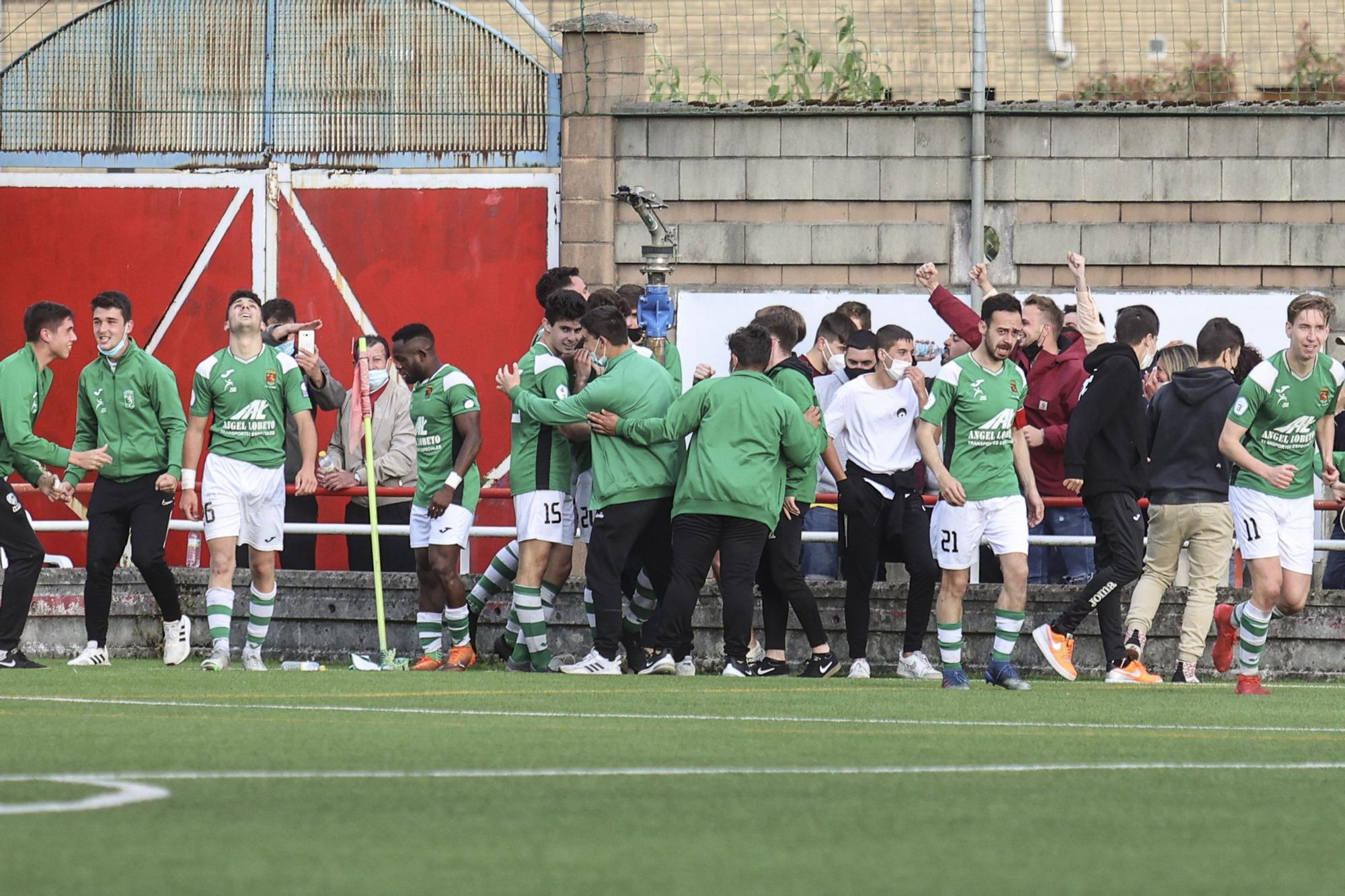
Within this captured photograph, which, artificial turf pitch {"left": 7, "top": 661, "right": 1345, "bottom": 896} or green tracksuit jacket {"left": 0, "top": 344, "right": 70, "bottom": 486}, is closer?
artificial turf pitch {"left": 7, "top": 661, "right": 1345, "bottom": 896}

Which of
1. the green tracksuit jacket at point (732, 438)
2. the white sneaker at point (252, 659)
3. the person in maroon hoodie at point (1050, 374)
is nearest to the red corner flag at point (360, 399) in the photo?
the white sneaker at point (252, 659)

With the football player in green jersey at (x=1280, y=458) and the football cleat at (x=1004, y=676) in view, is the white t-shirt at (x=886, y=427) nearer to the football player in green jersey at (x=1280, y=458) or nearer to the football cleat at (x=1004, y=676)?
the football cleat at (x=1004, y=676)

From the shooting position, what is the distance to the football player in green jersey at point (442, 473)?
11.9 meters

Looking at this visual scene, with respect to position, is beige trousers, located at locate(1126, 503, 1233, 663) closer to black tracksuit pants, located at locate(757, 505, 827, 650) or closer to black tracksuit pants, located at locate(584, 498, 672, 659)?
black tracksuit pants, located at locate(757, 505, 827, 650)

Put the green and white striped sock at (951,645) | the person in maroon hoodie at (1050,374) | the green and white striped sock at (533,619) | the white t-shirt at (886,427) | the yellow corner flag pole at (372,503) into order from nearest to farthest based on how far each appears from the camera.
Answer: the green and white striped sock at (951,645) → the green and white striped sock at (533,619) → the white t-shirt at (886,427) → the person in maroon hoodie at (1050,374) → the yellow corner flag pole at (372,503)

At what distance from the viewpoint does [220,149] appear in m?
18.4

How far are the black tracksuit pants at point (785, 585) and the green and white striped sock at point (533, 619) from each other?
119cm

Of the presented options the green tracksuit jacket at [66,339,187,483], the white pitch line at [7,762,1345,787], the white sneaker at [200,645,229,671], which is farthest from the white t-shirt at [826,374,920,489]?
the white pitch line at [7,762,1345,787]

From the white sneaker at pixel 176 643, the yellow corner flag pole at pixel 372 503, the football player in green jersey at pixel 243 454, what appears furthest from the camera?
the yellow corner flag pole at pixel 372 503

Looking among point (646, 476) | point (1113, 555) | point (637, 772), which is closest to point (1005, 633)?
point (1113, 555)

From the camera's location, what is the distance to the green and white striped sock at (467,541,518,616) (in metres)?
12.6

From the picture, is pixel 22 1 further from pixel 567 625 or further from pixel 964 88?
pixel 567 625

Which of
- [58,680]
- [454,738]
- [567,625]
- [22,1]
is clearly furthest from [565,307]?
[22,1]

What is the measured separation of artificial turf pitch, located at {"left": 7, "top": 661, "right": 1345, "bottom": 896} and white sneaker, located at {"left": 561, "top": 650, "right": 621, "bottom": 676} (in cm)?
233
